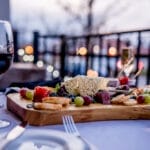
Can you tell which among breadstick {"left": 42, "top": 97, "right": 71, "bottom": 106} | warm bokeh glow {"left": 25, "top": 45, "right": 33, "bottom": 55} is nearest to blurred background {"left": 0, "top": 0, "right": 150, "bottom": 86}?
warm bokeh glow {"left": 25, "top": 45, "right": 33, "bottom": 55}

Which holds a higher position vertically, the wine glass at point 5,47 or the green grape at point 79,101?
the wine glass at point 5,47

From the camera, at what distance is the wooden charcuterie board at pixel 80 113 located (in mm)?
756

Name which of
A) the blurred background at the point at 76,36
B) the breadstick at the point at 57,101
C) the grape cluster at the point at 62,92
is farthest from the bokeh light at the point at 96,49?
the breadstick at the point at 57,101

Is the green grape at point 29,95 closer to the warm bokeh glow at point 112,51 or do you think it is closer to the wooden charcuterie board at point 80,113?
the wooden charcuterie board at point 80,113

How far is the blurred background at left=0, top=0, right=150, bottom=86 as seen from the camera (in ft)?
10.0

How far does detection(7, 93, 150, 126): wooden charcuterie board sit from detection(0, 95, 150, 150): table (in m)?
0.02

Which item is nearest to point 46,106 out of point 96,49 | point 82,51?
point 96,49

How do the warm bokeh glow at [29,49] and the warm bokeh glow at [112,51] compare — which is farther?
the warm bokeh glow at [29,49]

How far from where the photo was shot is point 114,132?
0.70 meters

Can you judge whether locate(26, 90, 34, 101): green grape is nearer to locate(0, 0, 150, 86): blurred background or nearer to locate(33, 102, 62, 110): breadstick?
locate(33, 102, 62, 110): breadstick

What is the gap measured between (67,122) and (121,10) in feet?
18.1

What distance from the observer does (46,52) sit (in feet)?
16.2

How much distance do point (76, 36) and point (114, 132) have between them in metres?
3.59

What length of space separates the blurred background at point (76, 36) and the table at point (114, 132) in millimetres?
658
